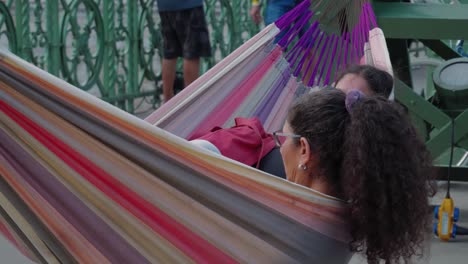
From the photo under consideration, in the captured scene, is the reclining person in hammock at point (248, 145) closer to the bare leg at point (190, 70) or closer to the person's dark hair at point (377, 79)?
the person's dark hair at point (377, 79)

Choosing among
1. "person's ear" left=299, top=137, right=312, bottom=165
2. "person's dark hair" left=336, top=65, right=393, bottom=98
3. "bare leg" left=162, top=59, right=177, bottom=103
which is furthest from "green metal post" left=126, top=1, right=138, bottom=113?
"person's ear" left=299, top=137, right=312, bottom=165

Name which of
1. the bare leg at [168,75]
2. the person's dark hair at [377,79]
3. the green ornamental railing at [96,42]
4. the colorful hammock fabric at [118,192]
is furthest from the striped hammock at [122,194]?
the bare leg at [168,75]

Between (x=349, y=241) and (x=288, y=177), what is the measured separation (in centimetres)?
24

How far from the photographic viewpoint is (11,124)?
8.93ft

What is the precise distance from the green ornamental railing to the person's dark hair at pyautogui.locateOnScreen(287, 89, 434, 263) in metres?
4.42

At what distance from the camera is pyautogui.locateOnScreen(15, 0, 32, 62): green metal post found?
7.19 meters

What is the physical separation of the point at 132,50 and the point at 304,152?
5837 millimetres

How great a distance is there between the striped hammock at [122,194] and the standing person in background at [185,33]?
5.26m

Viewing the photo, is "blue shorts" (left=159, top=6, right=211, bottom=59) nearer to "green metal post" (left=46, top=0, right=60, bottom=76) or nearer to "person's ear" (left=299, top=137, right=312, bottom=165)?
"green metal post" (left=46, top=0, right=60, bottom=76)

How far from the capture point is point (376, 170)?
9.04ft

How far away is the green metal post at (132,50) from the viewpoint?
8.61 metres

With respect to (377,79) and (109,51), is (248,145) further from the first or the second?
(109,51)

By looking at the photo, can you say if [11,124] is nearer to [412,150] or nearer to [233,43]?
[412,150]

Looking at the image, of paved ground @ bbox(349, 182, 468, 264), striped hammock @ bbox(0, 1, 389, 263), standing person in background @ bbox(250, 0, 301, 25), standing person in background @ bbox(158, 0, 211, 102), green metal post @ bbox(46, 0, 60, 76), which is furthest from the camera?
standing person in background @ bbox(158, 0, 211, 102)
